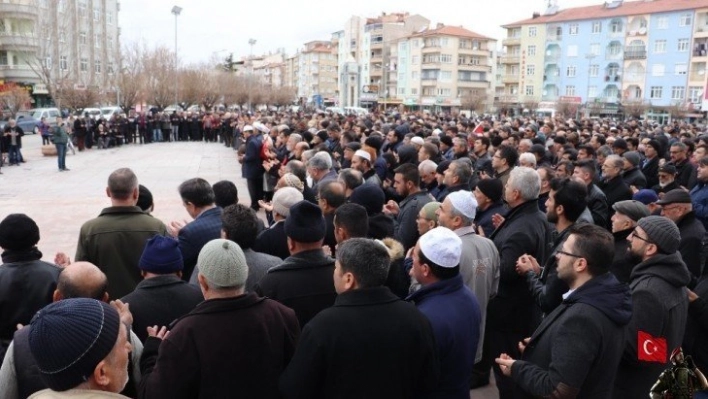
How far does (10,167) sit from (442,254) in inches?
799

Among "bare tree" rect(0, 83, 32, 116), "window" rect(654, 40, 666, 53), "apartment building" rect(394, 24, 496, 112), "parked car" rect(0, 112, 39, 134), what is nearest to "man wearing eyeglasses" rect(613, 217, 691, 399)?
"bare tree" rect(0, 83, 32, 116)

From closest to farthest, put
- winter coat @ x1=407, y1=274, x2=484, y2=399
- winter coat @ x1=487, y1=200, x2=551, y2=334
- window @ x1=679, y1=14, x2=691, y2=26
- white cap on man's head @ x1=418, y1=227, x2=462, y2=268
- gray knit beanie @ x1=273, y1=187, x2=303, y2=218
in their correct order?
winter coat @ x1=407, y1=274, x2=484, y2=399
white cap on man's head @ x1=418, y1=227, x2=462, y2=268
winter coat @ x1=487, y1=200, x2=551, y2=334
gray knit beanie @ x1=273, y1=187, x2=303, y2=218
window @ x1=679, y1=14, x2=691, y2=26

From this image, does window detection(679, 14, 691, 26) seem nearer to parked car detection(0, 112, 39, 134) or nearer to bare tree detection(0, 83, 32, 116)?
parked car detection(0, 112, 39, 134)

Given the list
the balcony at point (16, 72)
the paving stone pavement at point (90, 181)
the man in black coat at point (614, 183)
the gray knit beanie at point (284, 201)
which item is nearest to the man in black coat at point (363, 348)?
the gray knit beanie at point (284, 201)

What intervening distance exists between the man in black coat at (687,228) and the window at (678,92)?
212 ft

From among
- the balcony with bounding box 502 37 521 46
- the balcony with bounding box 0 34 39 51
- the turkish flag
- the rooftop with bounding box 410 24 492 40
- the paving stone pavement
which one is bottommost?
the paving stone pavement

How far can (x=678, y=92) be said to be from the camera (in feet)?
204

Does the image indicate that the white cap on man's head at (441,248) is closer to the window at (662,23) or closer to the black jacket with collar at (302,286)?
the black jacket with collar at (302,286)

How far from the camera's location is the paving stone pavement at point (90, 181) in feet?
36.6

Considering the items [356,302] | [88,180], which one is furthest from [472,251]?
[88,180]

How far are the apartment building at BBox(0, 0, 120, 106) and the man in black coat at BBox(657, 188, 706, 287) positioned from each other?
113 ft

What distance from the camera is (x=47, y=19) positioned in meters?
37.1

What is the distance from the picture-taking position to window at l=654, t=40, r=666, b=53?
63188 millimetres

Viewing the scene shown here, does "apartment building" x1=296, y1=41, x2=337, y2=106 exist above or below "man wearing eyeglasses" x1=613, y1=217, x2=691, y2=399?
above
